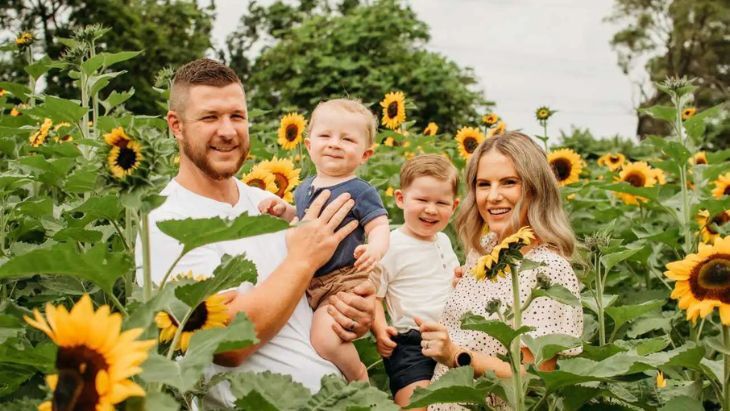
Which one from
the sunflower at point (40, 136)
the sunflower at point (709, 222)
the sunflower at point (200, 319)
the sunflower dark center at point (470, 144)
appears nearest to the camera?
the sunflower at point (200, 319)

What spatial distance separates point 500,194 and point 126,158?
1555mm

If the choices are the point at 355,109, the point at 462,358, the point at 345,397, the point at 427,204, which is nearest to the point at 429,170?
the point at 427,204

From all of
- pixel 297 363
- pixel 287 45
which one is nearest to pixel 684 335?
pixel 297 363

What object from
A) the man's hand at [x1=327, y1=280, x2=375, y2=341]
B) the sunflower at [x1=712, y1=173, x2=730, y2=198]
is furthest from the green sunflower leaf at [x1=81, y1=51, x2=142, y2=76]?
the sunflower at [x1=712, y1=173, x2=730, y2=198]

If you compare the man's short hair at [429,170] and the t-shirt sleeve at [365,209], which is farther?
the man's short hair at [429,170]

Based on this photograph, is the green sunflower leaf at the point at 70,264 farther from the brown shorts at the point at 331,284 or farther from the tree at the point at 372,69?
the tree at the point at 372,69

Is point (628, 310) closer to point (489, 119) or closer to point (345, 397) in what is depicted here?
point (345, 397)

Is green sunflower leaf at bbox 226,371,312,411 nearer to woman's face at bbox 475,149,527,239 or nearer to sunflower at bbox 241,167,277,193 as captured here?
woman's face at bbox 475,149,527,239

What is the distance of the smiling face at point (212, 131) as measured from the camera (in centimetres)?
268

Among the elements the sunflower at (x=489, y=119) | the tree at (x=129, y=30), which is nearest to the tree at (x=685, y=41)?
the tree at (x=129, y=30)

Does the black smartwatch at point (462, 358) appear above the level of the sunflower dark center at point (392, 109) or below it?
below

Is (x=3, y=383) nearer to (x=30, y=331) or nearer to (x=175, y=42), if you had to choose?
(x=30, y=331)

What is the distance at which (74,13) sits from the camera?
80.3 ft

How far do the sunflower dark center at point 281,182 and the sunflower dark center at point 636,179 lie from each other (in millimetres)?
2453
